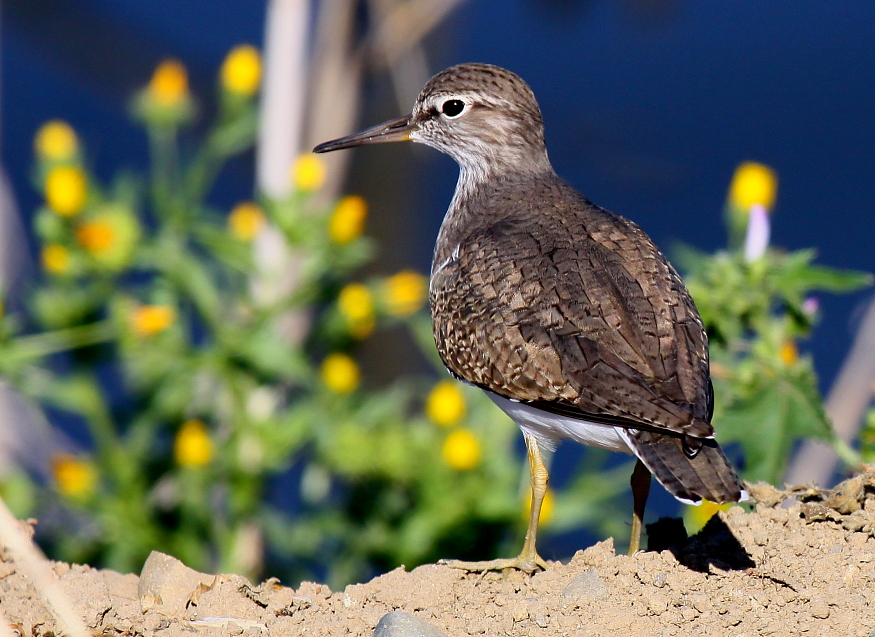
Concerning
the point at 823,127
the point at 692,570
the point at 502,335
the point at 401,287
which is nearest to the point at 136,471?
the point at 401,287

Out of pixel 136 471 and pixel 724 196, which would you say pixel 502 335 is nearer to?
pixel 136 471

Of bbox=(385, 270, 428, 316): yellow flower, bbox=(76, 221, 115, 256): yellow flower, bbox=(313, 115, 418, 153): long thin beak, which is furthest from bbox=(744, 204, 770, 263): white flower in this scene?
bbox=(76, 221, 115, 256): yellow flower

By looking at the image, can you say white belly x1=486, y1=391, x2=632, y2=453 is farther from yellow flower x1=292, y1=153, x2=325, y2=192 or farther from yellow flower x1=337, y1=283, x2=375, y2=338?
yellow flower x1=292, y1=153, x2=325, y2=192

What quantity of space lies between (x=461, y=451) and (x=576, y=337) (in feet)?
5.54

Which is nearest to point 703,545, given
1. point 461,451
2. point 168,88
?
point 461,451

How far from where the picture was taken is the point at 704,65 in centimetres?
1021

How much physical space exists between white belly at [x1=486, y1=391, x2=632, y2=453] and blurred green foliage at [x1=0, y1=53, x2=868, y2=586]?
1211 millimetres

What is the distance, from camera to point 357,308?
570 cm

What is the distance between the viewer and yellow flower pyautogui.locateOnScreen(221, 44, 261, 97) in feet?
19.3

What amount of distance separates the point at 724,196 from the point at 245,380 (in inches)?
207

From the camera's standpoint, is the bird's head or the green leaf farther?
the bird's head

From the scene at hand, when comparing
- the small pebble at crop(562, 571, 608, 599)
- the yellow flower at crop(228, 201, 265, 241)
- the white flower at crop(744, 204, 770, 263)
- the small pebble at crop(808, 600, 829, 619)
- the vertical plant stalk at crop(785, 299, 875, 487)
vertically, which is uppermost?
the yellow flower at crop(228, 201, 265, 241)

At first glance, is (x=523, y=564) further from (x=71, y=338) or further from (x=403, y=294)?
(x=71, y=338)

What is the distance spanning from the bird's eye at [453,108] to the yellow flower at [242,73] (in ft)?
4.32
